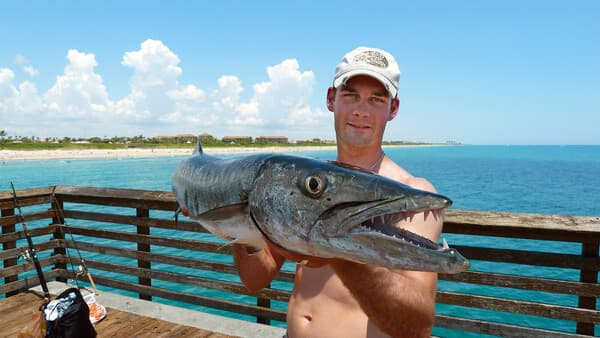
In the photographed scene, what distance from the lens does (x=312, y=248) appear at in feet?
4.52

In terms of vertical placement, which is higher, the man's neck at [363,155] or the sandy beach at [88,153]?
the man's neck at [363,155]

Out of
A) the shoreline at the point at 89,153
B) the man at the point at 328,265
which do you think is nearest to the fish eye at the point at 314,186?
the man at the point at 328,265

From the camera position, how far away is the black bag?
12.1 ft

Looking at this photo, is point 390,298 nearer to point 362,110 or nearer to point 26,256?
point 362,110

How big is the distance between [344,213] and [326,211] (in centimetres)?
7

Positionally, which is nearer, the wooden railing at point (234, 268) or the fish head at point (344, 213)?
the fish head at point (344, 213)

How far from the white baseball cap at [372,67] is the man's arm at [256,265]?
3.68 feet

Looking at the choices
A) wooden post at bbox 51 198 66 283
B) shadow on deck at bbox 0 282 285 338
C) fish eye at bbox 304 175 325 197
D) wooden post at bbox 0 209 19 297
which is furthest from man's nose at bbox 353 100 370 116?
wooden post at bbox 0 209 19 297

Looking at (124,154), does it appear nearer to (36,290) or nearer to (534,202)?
(534,202)

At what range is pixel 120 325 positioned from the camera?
435 cm

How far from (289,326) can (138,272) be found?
379 centimetres

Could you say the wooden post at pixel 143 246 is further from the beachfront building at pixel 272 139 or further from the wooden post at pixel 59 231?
the beachfront building at pixel 272 139

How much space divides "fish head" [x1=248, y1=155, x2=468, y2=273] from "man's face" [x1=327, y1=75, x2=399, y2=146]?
0.69 meters

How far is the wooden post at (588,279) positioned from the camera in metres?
3.12
